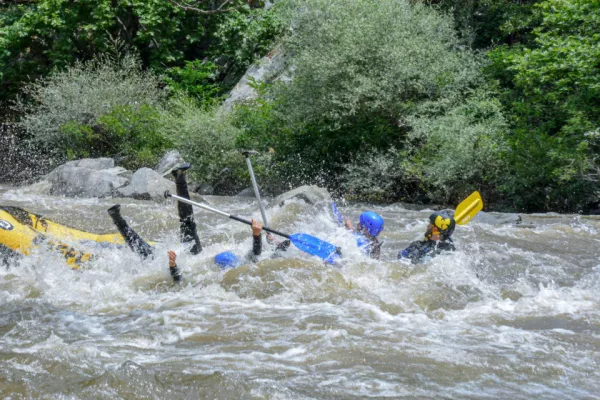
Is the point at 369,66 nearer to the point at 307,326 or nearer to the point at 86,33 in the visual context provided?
the point at 307,326

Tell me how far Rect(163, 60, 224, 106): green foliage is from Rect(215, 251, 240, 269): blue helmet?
36.9 ft

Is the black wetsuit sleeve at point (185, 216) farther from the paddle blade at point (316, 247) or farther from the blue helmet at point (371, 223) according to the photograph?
the blue helmet at point (371, 223)

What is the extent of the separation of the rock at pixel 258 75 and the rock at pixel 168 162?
2040 mm

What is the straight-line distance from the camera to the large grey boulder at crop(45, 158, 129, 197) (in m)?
12.9

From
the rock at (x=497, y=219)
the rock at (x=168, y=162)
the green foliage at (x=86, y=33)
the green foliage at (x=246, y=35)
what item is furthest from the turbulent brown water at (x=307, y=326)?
the green foliage at (x=86, y=33)

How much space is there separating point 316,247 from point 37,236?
2703 millimetres

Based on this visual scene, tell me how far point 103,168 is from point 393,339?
11400 millimetres

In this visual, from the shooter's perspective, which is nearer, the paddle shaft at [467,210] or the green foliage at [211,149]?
the paddle shaft at [467,210]

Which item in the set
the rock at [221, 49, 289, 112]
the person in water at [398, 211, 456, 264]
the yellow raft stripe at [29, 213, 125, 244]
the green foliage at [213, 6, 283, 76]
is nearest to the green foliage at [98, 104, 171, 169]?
the rock at [221, 49, 289, 112]

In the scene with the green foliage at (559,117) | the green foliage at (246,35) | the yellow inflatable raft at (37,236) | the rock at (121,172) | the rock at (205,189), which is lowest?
the rock at (205,189)

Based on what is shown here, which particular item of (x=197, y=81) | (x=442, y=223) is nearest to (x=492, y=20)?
(x=197, y=81)

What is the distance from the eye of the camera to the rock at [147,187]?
1215 centimetres

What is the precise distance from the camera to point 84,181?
13219mm

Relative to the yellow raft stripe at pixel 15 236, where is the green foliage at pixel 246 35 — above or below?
above
